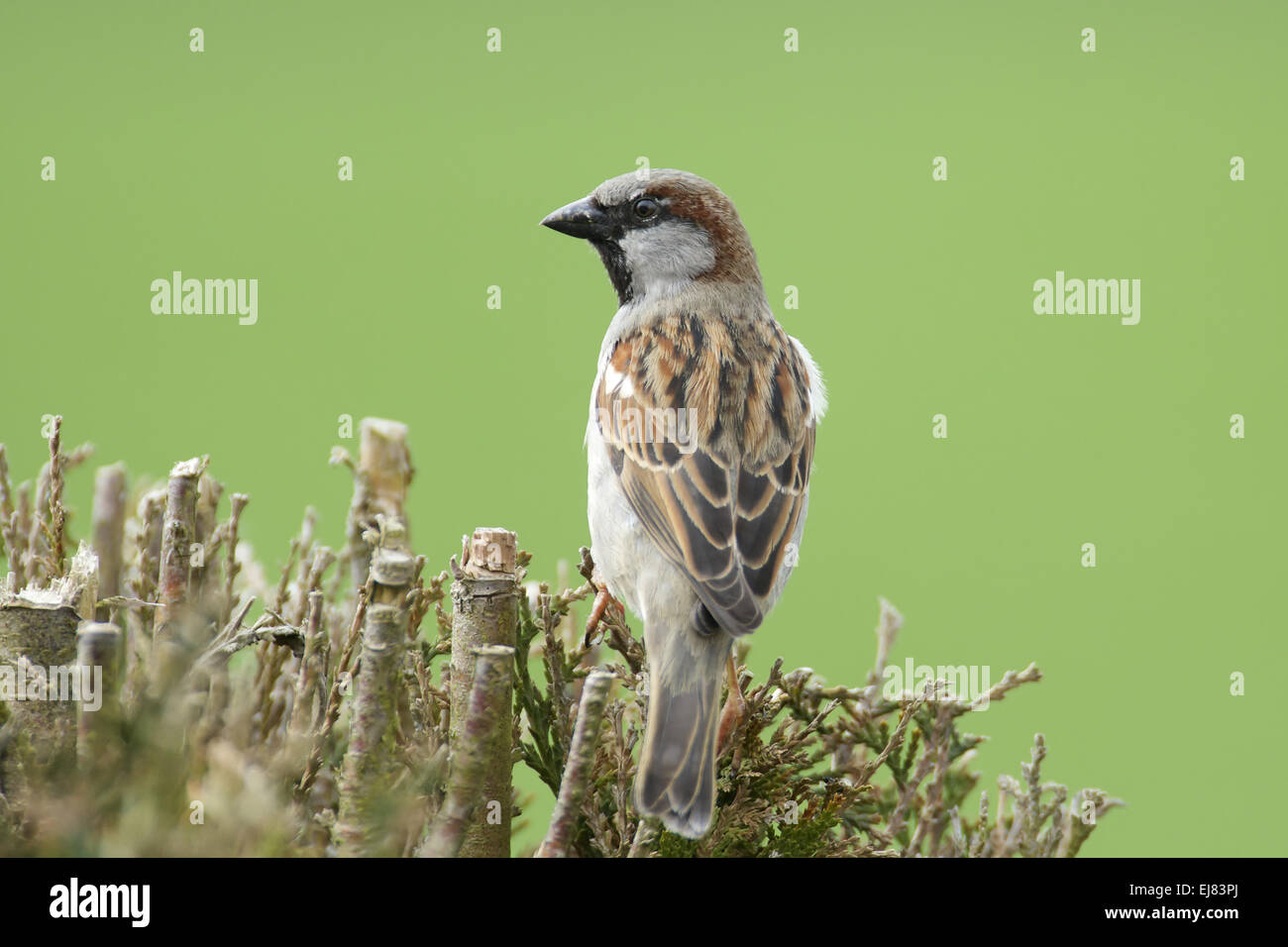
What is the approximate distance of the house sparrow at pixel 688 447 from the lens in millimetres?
2164

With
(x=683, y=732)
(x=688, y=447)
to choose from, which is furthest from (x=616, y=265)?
(x=683, y=732)

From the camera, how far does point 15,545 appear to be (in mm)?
2068

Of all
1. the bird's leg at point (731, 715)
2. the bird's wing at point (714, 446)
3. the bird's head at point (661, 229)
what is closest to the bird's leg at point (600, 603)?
the bird's wing at point (714, 446)

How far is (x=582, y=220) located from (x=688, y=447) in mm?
847

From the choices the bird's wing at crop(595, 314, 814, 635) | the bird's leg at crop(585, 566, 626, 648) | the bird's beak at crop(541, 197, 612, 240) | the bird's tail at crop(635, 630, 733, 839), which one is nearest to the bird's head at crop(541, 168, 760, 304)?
the bird's beak at crop(541, 197, 612, 240)

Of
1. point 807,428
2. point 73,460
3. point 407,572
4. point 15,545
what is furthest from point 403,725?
point 807,428

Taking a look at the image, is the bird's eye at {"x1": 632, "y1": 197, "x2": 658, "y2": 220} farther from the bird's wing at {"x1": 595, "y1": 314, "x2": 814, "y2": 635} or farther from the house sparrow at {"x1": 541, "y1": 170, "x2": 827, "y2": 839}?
the bird's wing at {"x1": 595, "y1": 314, "x2": 814, "y2": 635}

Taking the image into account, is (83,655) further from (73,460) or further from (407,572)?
(73,460)

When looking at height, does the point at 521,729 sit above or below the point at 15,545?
below

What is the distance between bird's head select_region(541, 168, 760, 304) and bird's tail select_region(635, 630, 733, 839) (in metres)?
1.29

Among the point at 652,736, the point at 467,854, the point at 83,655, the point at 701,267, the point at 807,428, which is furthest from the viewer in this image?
the point at 701,267

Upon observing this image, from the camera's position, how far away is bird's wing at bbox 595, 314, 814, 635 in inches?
99.8

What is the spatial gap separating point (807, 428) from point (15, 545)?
186 cm

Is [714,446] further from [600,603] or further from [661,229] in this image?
[661,229]
